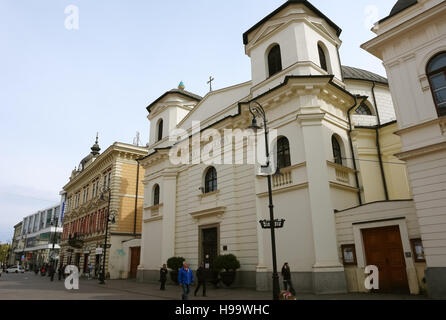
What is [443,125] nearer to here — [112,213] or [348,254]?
[348,254]

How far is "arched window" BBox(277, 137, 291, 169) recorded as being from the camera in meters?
16.2

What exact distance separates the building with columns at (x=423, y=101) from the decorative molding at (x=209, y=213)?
10.4 metres

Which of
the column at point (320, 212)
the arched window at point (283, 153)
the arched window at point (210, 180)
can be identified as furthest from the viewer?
the arched window at point (210, 180)

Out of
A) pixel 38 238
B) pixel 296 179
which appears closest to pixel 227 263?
pixel 296 179

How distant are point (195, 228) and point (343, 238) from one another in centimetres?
1004

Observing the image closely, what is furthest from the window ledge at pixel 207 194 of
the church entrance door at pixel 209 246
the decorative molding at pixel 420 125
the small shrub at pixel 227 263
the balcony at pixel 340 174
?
the decorative molding at pixel 420 125

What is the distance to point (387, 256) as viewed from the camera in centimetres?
1271

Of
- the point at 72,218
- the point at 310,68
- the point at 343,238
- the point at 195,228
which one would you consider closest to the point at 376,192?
the point at 343,238

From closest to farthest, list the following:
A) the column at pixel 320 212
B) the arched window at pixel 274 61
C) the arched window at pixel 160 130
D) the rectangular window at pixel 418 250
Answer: the rectangular window at pixel 418 250 < the column at pixel 320 212 < the arched window at pixel 274 61 < the arched window at pixel 160 130

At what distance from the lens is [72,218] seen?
4544 cm

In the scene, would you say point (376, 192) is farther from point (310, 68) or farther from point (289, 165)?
point (310, 68)

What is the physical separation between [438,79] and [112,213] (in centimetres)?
2872

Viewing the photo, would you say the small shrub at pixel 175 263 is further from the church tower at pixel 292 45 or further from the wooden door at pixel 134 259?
the church tower at pixel 292 45

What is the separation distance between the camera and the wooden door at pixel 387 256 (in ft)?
40.2
